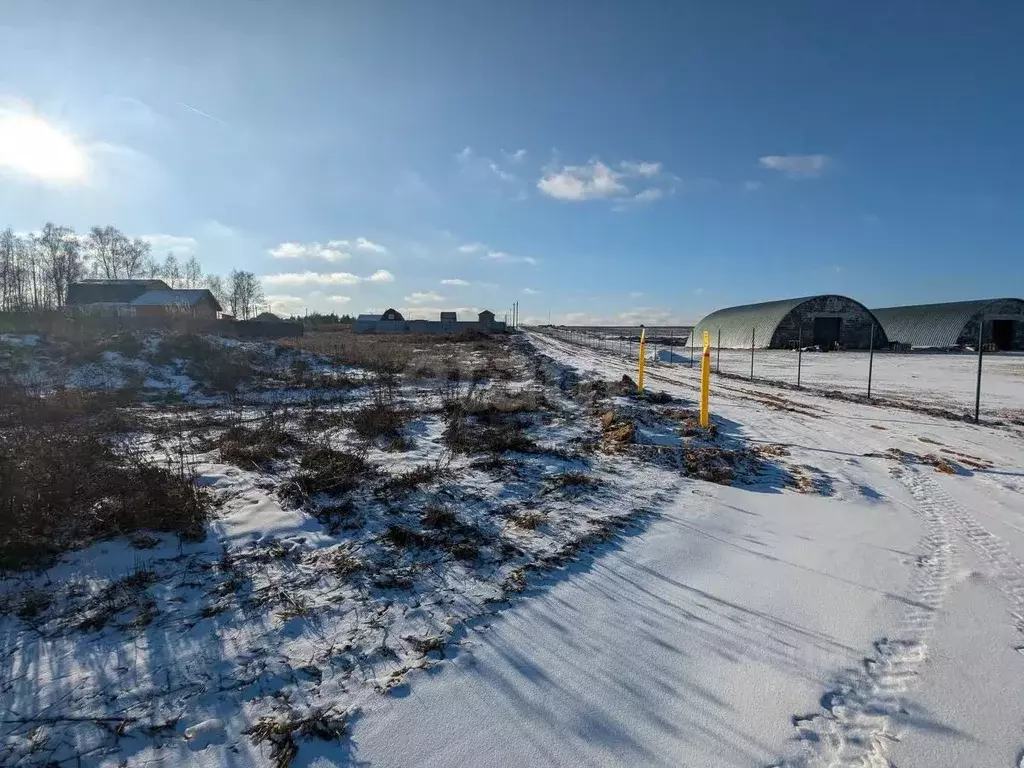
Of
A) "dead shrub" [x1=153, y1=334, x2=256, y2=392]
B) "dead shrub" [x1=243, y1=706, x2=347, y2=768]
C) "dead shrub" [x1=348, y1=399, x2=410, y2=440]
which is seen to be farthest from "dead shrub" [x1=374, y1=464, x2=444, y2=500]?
"dead shrub" [x1=153, y1=334, x2=256, y2=392]

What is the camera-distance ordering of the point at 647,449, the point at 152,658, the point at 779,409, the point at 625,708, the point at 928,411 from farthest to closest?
the point at 928,411 < the point at 779,409 < the point at 647,449 < the point at 152,658 < the point at 625,708

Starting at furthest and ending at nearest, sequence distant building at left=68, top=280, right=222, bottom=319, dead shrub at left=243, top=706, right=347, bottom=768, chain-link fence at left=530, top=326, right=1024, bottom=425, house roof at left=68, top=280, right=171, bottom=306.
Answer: house roof at left=68, top=280, right=171, bottom=306, distant building at left=68, top=280, right=222, bottom=319, chain-link fence at left=530, top=326, right=1024, bottom=425, dead shrub at left=243, top=706, right=347, bottom=768

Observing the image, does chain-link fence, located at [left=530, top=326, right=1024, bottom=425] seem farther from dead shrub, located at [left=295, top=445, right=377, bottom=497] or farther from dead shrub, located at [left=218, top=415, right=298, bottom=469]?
dead shrub, located at [left=218, top=415, right=298, bottom=469]

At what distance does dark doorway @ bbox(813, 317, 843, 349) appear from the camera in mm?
44312

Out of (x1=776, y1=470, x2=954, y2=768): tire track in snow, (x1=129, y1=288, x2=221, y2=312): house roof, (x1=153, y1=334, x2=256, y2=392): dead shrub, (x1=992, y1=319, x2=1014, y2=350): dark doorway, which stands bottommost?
(x1=776, y1=470, x2=954, y2=768): tire track in snow

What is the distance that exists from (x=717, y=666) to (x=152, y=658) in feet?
10.5

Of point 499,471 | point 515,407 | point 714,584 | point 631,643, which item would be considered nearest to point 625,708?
point 631,643

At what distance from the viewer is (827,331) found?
4466 centimetres

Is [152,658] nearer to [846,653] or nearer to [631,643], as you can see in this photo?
[631,643]

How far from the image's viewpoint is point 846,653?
3129mm

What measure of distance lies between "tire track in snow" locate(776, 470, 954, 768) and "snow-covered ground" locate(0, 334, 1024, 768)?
13 millimetres

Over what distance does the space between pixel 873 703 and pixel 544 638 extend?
1761 millimetres

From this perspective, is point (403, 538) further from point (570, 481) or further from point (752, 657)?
point (752, 657)

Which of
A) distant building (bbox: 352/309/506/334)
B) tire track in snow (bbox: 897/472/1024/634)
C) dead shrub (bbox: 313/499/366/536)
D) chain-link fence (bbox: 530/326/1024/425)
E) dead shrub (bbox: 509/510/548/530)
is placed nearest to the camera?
tire track in snow (bbox: 897/472/1024/634)
